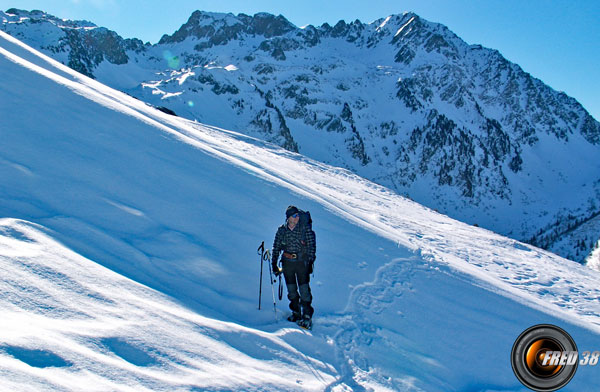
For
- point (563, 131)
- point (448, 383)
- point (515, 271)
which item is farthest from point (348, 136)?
point (563, 131)

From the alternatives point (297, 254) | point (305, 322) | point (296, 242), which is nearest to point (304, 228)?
point (296, 242)

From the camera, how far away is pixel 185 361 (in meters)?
3.94

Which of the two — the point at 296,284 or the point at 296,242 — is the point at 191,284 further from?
the point at 296,242

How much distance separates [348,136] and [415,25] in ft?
346

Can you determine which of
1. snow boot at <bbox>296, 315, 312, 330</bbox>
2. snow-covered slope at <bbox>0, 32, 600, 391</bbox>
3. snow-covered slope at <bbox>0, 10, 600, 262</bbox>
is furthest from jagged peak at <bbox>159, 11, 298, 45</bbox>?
snow boot at <bbox>296, 315, 312, 330</bbox>

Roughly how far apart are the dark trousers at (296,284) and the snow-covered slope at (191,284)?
19.3 inches

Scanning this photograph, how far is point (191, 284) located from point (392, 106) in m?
152

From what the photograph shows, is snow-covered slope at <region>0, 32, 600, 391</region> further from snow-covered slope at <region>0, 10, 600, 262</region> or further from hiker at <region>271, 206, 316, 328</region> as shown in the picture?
snow-covered slope at <region>0, 10, 600, 262</region>

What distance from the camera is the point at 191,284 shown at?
6156 mm

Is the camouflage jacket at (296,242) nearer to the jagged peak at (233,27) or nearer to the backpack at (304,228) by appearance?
the backpack at (304,228)

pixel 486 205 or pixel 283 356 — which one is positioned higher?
pixel 486 205

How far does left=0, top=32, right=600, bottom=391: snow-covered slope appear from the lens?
3.79 metres

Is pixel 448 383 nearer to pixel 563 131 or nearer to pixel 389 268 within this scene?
pixel 389 268

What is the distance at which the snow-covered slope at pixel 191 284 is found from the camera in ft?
12.5
